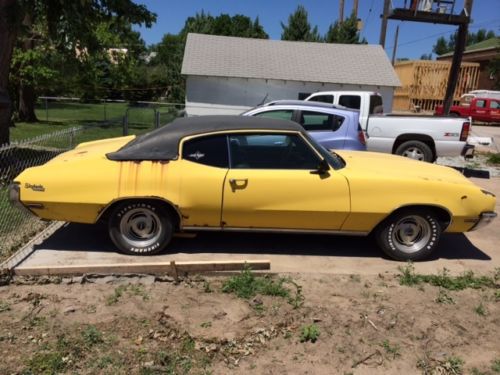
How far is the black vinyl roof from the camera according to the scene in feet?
16.4

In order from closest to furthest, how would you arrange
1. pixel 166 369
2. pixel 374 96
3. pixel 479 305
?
1. pixel 166 369
2. pixel 479 305
3. pixel 374 96

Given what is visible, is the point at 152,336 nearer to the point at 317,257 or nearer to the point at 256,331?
the point at 256,331

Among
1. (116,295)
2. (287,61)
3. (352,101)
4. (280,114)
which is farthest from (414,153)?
(287,61)

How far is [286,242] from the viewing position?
5773 mm

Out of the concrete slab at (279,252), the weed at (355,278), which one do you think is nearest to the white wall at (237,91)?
the concrete slab at (279,252)

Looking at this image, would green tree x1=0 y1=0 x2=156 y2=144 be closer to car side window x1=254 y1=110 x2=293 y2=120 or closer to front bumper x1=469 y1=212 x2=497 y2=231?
car side window x1=254 y1=110 x2=293 y2=120

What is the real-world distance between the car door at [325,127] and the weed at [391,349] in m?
5.21

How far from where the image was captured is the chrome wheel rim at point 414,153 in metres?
10.7

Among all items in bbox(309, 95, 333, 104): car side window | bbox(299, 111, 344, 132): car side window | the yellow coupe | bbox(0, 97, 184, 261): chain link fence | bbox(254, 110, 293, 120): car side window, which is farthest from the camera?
bbox(309, 95, 333, 104): car side window

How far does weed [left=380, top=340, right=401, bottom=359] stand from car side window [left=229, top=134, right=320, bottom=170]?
6.55 feet

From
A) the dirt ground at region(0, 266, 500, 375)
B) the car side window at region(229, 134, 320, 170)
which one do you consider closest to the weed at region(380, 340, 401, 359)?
the dirt ground at region(0, 266, 500, 375)

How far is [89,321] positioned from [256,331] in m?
1.32

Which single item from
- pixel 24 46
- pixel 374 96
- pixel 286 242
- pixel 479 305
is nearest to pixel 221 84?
pixel 24 46

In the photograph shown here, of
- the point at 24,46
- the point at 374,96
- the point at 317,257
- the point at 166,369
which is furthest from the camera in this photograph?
the point at 24,46
